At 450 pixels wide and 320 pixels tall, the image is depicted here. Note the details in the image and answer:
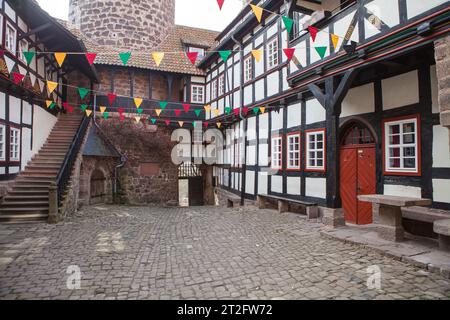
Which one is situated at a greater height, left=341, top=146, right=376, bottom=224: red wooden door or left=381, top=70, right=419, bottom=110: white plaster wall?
left=381, top=70, right=419, bottom=110: white plaster wall

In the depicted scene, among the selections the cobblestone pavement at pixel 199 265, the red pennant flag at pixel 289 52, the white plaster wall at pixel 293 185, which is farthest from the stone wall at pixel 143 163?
the red pennant flag at pixel 289 52

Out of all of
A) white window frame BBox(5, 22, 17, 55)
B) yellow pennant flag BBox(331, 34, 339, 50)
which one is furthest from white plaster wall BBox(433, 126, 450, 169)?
white window frame BBox(5, 22, 17, 55)

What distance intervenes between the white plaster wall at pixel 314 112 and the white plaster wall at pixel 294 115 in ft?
1.28

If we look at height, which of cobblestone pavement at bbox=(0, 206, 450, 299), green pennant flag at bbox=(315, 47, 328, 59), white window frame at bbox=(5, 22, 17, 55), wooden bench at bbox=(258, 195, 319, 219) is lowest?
cobblestone pavement at bbox=(0, 206, 450, 299)

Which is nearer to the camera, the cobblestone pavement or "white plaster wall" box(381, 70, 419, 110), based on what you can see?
the cobblestone pavement

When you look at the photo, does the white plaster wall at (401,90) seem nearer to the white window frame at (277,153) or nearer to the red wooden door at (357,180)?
the red wooden door at (357,180)

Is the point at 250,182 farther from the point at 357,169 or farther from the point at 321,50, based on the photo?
Result: the point at 321,50

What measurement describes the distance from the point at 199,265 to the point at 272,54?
8614 mm

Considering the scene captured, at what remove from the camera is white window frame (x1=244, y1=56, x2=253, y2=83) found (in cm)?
1213

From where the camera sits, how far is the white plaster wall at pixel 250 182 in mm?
11988

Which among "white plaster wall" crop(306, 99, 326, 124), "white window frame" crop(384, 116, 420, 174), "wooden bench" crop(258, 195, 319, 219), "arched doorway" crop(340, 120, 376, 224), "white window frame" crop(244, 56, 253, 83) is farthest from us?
"white window frame" crop(244, 56, 253, 83)

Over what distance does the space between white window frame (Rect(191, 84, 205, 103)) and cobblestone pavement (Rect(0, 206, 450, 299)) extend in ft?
37.8

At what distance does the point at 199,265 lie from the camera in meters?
4.66

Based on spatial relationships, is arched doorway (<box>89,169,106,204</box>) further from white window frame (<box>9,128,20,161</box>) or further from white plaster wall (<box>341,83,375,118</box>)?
white plaster wall (<box>341,83,375,118</box>)
